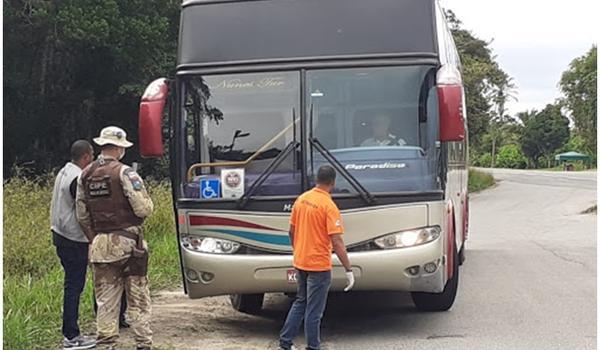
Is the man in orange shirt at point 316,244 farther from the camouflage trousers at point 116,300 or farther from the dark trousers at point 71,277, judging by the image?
the dark trousers at point 71,277

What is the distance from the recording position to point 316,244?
7.20m

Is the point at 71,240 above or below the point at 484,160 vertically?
above

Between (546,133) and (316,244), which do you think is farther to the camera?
(546,133)

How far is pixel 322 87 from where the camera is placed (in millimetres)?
8180

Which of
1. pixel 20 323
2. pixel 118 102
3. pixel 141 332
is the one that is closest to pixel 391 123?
pixel 141 332

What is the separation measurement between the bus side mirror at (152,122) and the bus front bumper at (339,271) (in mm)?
1123

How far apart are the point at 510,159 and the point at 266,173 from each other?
326 feet

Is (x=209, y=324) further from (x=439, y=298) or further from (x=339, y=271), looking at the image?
(x=439, y=298)

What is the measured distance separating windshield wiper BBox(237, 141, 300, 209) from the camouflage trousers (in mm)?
1246

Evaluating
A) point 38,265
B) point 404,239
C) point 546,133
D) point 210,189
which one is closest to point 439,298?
point 404,239

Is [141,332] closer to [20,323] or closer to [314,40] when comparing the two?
[20,323]

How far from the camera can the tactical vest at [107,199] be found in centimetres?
699

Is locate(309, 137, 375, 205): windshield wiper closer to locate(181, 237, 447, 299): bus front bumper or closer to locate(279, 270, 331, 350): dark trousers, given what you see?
locate(181, 237, 447, 299): bus front bumper

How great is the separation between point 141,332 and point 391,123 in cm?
298
